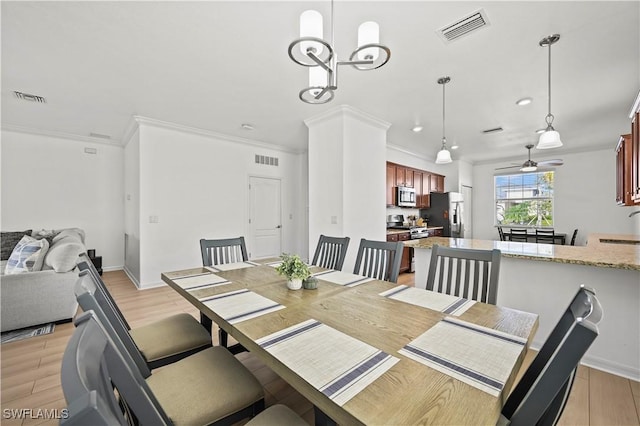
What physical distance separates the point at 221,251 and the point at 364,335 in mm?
1869

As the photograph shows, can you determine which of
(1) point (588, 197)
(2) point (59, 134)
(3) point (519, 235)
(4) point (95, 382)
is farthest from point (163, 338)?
(1) point (588, 197)

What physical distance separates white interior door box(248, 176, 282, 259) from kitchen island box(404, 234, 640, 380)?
4.35m

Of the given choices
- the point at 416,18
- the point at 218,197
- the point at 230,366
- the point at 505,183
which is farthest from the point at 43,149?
the point at 505,183

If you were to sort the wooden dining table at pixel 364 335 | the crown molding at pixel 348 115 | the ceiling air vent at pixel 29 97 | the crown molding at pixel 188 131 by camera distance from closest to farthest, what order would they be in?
the wooden dining table at pixel 364 335
the ceiling air vent at pixel 29 97
the crown molding at pixel 348 115
the crown molding at pixel 188 131

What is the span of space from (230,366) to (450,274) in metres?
1.40

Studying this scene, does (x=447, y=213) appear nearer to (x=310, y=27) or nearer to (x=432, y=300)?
(x=432, y=300)

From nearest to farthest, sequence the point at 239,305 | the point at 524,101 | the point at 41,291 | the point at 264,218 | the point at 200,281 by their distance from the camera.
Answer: the point at 239,305 < the point at 200,281 < the point at 41,291 < the point at 524,101 < the point at 264,218

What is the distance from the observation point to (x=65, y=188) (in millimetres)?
4973

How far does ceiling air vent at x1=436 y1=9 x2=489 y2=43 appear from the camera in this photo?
6.61ft

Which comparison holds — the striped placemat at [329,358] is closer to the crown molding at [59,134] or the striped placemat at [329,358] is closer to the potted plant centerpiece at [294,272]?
the potted plant centerpiece at [294,272]

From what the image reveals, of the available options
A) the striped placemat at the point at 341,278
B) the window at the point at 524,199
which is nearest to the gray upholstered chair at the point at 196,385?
the striped placemat at the point at 341,278

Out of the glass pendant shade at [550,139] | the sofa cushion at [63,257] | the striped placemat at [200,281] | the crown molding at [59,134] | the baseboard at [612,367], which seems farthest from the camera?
the crown molding at [59,134]

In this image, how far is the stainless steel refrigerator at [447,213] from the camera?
6.40 metres

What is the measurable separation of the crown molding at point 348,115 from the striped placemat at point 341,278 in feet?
7.89
